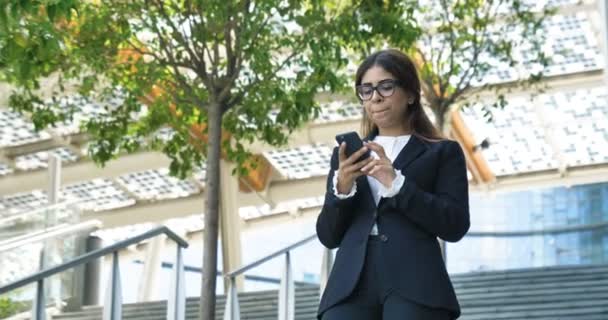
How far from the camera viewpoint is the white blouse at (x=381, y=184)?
14.2 feet

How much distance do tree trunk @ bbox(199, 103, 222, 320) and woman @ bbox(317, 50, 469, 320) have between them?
7930mm

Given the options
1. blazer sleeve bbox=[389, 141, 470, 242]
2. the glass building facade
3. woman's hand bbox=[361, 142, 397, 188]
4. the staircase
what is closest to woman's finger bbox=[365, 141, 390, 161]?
woman's hand bbox=[361, 142, 397, 188]

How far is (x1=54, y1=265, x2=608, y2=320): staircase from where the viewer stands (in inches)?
494

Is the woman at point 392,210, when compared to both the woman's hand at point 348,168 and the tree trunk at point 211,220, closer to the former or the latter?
the woman's hand at point 348,168

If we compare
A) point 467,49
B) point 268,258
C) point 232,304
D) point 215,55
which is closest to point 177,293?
point 232,304

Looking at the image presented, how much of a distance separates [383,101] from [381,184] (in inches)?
10.1

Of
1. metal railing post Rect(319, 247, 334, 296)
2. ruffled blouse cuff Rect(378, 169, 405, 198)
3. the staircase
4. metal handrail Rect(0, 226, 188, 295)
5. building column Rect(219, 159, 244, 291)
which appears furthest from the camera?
building column Rect(219, 159, 244, 291)

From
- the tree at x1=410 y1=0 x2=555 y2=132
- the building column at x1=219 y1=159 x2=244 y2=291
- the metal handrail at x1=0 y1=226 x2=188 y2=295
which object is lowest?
the building column at x1=219 y1=159 x2=244 y2=291

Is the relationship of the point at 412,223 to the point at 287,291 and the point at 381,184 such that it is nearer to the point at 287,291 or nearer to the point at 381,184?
the point at 381,184

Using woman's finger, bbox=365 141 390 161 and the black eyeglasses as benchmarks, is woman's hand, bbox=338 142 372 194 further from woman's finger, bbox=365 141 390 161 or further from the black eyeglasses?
the black eyeglasses

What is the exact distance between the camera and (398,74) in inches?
176

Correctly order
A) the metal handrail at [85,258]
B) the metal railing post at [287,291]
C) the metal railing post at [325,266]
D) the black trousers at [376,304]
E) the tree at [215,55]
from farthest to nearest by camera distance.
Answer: the tree at [215,55] → the metal railing post at [325,266] → the metal railing post at [287,291] → the metal handrail at [85,258] → the black trousers at [376,304]

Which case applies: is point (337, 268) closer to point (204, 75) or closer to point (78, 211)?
point (204, 75)

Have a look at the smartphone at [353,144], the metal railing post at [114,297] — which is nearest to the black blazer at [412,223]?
the smartphone at [353,144]
